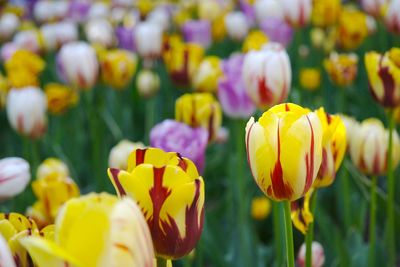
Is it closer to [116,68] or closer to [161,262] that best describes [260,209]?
[116,68]

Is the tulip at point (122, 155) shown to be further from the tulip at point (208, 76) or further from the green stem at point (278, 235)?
the tulip at point (208, 76)

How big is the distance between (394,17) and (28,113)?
3.14ft

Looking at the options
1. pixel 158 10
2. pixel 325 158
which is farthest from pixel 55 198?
pixel 158 10

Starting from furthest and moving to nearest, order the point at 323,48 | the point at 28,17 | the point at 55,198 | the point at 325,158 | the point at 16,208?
the point at 28,17, the point at 323,48, the point at 16,208, the point at 55,198, the point at 325,158

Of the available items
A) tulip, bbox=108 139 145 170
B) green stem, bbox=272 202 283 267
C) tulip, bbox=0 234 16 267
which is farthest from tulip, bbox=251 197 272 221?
tulip, bbox=0 234 16 267

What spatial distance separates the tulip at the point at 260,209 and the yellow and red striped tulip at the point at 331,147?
0.91 meters

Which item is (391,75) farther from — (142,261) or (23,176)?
(142,261)

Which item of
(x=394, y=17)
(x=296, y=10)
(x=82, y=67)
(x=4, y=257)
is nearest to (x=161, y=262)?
(x=4, y=257)

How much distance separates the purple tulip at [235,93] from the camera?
1.64 metres

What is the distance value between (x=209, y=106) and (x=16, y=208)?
66cm

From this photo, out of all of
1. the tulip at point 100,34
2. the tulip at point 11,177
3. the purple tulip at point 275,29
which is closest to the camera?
the tulip at point 11,177

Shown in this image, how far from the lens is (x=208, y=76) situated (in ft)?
6.06

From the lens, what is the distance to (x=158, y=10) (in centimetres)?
340

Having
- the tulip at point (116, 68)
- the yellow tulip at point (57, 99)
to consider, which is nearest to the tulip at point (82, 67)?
the tulip at point (116, 68)
